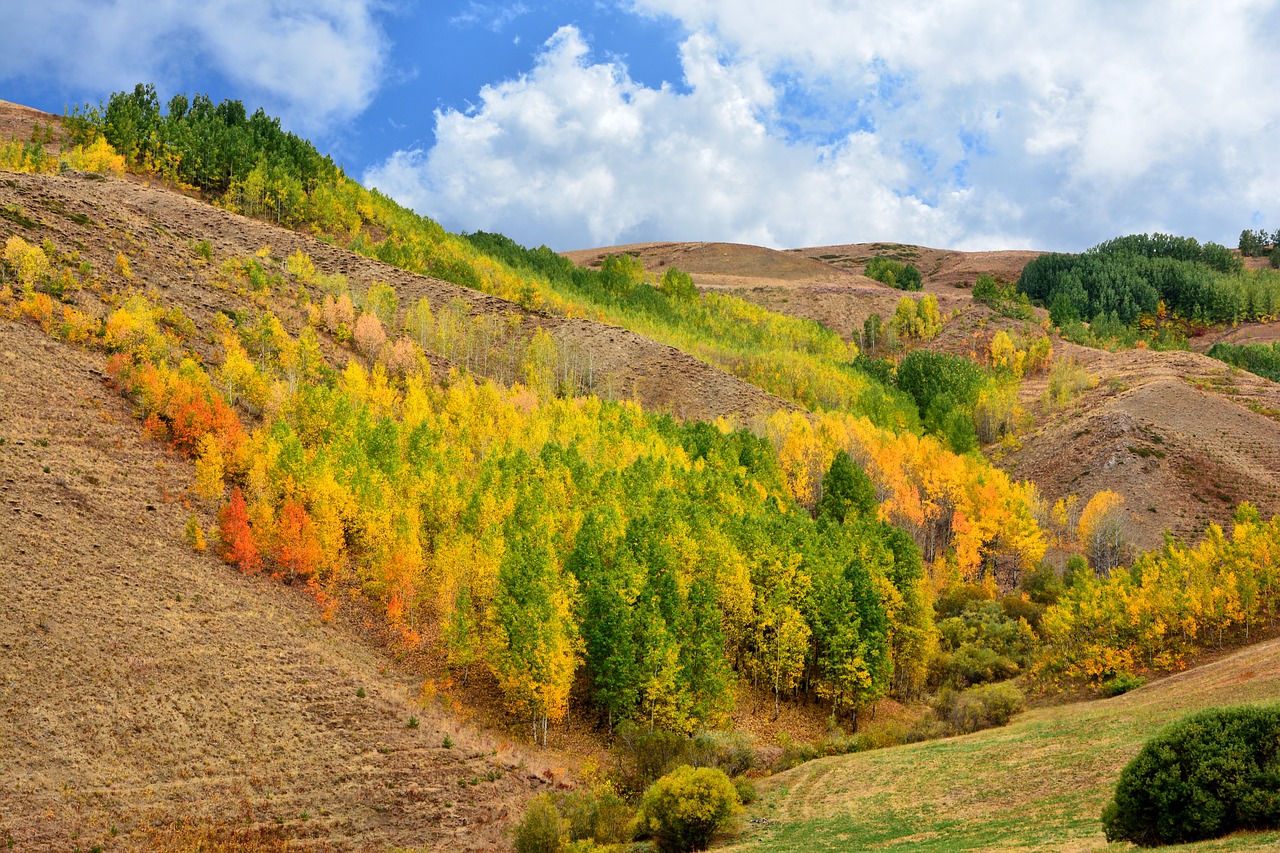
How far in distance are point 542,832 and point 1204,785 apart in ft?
87.4

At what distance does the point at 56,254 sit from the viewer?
84.6 m

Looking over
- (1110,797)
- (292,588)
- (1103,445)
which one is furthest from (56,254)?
(1103,445)

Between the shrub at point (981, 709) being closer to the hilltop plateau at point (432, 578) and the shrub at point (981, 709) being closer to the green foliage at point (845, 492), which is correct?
the hilltop plateau at point (432, 578)

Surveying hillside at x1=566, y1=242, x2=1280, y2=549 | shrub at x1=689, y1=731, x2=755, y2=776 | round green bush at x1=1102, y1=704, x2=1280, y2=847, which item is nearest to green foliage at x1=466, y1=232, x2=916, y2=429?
hillside at x1=566, y1=242, x2=1280, y2=549

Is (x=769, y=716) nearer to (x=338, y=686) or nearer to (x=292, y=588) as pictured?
(x=338, y=686)

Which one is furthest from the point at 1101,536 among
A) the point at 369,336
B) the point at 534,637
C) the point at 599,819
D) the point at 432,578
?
the point at 369,336

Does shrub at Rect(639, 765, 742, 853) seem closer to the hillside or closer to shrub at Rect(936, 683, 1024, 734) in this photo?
shrub at Rect(936, 683, 1024, 734)

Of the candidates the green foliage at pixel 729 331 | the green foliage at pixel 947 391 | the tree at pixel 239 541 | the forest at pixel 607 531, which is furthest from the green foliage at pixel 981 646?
the green foliage at pixel 729 331

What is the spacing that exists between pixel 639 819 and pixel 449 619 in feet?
70.3

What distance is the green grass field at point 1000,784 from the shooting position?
103 feet

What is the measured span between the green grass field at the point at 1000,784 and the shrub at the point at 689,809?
1752 mm

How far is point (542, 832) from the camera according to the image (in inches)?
1649

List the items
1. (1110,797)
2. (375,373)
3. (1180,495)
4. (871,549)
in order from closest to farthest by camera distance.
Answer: (1110,797), (871,549), (375,373), (1180,495)

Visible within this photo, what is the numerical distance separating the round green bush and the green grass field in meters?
1.20
